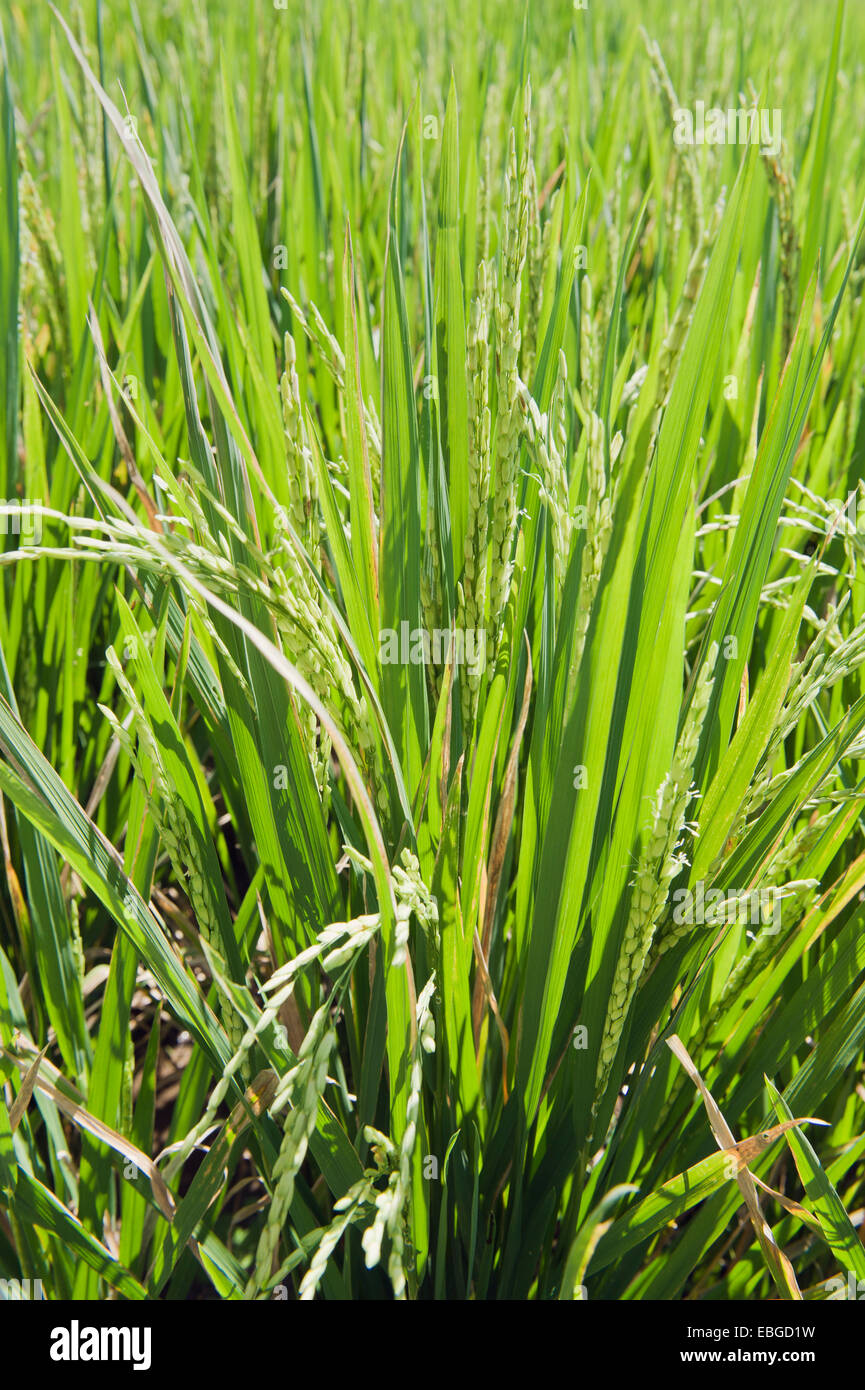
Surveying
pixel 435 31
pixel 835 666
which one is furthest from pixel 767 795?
pixel 435 31

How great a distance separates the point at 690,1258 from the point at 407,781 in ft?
1.47

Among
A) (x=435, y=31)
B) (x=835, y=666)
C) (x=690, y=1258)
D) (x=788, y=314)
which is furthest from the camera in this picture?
(x=435, y=31)

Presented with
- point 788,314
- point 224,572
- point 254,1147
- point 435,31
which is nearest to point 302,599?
point 224,572

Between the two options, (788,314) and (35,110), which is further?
(35,110)

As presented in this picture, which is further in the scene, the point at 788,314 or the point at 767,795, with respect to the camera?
the point at 788,314

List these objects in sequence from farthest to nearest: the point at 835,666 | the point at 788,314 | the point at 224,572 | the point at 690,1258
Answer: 1. the point at 788,314
2. the point at 690,1258
3. the point at 835,666
4. the point at 224,572

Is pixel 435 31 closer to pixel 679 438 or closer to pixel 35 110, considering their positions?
pixel 35 110

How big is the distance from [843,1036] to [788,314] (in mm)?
1071

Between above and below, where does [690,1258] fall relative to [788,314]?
below

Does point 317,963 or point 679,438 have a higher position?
point 679,438

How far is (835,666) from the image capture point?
0.60 m

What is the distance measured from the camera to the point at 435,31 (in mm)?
2387

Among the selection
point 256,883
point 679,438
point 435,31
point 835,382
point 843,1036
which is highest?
point 435,31

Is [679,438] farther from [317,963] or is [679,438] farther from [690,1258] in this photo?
[690,1258]
